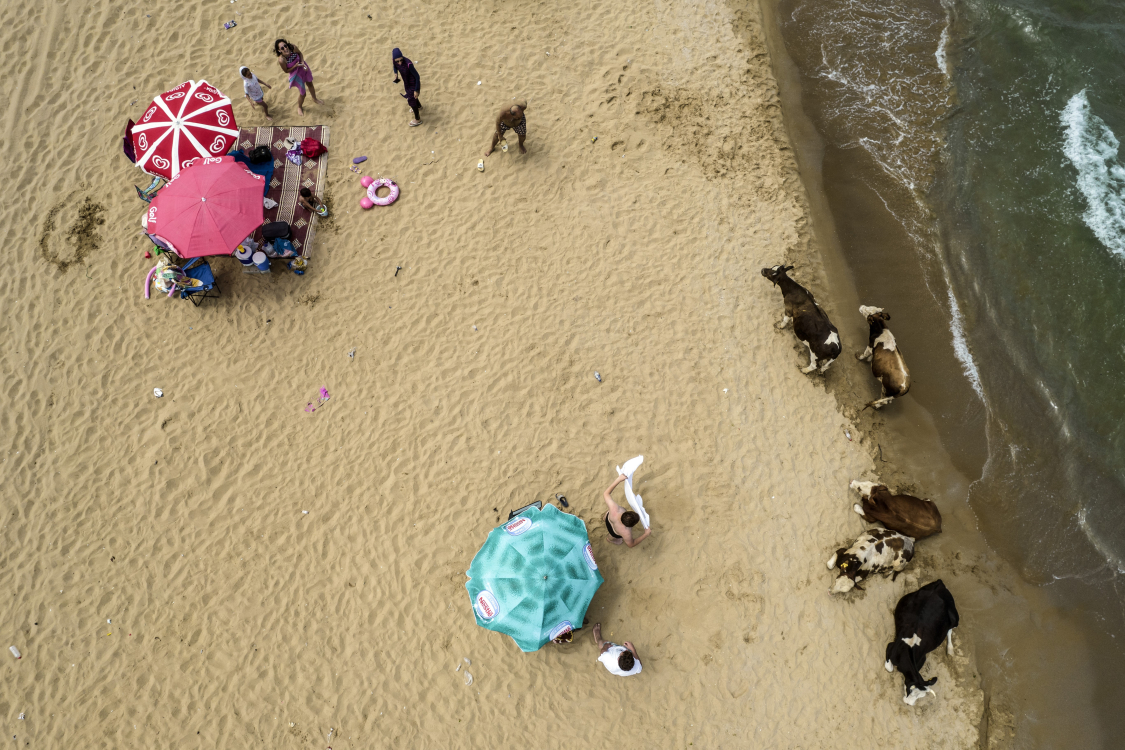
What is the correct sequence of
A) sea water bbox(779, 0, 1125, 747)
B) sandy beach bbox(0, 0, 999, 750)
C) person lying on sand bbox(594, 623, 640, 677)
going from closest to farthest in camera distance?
person lying on sand bbox(594, 623, 640, 677), sandy beach bbox(0, 0, 999, 750), sea water bbox(779, 0, 1125, 747)

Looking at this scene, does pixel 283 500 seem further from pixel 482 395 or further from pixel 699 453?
pixel 699 453

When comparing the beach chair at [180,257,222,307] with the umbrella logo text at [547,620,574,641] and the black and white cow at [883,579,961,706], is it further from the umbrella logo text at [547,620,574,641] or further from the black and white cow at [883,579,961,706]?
the black and white cow at [883,579,961,706]

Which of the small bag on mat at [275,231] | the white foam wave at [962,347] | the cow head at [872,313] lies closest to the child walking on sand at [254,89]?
the small bag on mat at [275,231]

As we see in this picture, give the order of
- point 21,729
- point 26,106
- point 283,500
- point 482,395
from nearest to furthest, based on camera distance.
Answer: point 21,729 < point 283,500 < point 482,395 < point 26,106

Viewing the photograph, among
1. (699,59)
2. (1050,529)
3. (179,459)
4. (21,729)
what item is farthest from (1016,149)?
(21,729)

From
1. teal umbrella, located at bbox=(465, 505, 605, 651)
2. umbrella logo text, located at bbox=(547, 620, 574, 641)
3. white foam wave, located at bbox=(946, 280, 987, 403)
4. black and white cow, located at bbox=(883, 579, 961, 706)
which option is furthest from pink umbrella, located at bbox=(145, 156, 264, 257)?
white foam wave, located at bbox=(946, 280, 987, 403)

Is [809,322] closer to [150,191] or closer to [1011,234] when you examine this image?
[1011,234]
